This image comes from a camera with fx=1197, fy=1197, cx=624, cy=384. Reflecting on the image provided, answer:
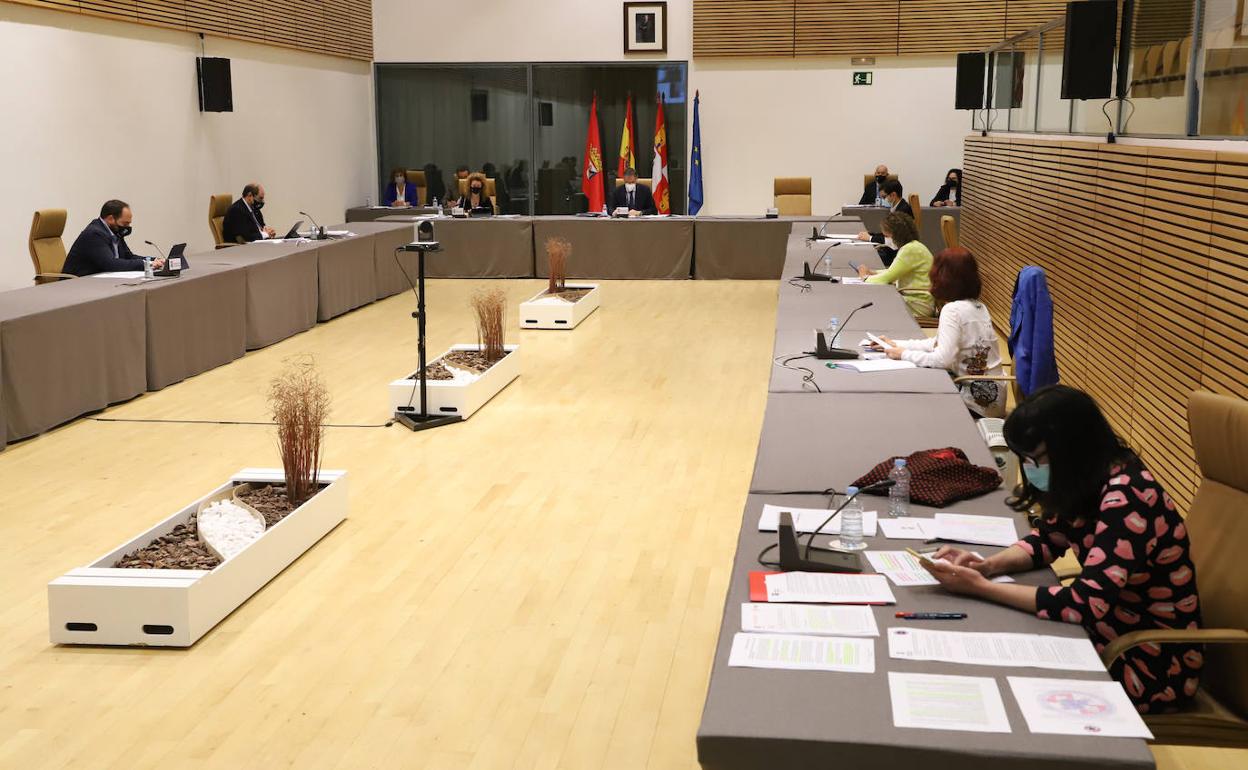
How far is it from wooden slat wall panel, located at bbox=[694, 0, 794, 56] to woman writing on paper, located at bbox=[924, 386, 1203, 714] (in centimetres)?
1496

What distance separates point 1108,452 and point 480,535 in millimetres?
3206

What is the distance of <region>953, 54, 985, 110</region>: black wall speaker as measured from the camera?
12.6 m

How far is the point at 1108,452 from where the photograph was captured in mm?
2662

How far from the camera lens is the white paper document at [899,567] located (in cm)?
275

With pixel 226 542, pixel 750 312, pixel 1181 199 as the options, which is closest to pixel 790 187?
pixel 750 312

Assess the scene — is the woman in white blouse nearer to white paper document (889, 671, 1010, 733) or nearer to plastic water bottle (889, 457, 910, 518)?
plastic water bottle (889, 457, 910, 518)

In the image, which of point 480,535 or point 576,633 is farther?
point 480,535

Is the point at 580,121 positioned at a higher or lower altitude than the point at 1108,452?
higher

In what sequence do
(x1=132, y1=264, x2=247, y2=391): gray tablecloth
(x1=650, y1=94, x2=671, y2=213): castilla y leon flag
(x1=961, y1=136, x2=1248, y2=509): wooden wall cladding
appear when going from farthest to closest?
(x1=650, y1=94, x2=671, y2=213): castilla y leon flag < (x1=132, y1=264, x2=247, y2=391): gray tablecloth < (x1=961, y1=136, x2=1248, y2=509): wooden wall cladding

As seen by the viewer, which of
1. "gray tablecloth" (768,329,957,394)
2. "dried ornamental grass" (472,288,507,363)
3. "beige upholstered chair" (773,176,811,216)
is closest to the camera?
"gray tablecloth" (768,329,957,394)

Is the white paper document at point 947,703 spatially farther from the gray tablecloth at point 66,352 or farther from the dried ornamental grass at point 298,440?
the gray tablecloth at point 66,352

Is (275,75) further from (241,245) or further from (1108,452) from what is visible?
(1108,452)

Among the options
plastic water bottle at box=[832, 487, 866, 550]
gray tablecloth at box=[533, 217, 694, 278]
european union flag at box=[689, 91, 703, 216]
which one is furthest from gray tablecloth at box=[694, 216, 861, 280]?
plastic water bottle at box=[832, 487, 866, 550]

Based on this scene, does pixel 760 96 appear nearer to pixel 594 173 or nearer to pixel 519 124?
pixel 594 173
